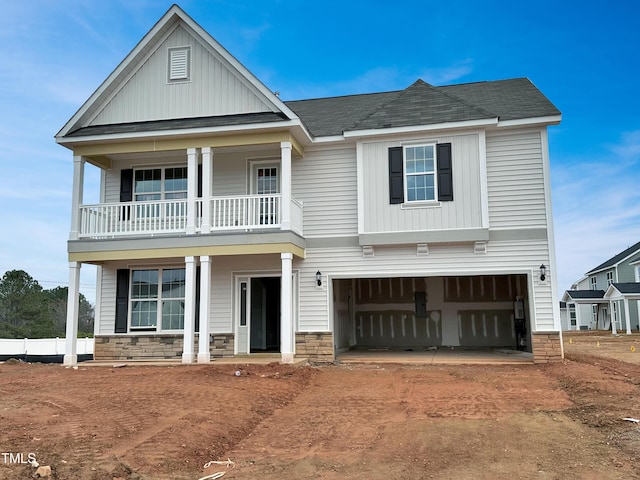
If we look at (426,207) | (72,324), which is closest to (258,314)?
(72,324)

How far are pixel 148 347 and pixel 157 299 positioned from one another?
1.33 metres

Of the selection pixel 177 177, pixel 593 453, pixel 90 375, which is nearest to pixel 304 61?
pixel 177 177

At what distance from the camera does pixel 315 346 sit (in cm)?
1464

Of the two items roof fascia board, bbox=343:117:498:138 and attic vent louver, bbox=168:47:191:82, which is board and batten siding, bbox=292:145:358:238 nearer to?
roof fascia board, bbox=343:117:498:138

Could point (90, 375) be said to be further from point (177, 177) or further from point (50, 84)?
point (50, 84)

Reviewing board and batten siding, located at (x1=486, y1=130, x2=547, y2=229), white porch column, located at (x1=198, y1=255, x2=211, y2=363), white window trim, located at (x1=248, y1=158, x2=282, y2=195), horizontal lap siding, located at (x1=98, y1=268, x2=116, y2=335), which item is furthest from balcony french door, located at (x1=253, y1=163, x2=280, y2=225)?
board and batten siding, located at (x1=486, y1=130, x2=547, y2=229)

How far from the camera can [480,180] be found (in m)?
13.9

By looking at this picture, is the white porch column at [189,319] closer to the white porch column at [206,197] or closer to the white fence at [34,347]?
the white porch column at [206,197]

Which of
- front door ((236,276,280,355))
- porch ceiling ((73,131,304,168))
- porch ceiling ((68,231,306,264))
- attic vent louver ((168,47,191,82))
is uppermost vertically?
attic vent louver ((168,47,191,82))

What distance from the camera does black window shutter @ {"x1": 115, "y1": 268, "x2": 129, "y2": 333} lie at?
51.3ft

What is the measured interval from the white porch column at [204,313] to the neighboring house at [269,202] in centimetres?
3

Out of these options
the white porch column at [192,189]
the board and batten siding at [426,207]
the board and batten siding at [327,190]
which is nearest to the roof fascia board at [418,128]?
the board and batten siding at [426,207]

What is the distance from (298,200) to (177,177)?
3.66 metres

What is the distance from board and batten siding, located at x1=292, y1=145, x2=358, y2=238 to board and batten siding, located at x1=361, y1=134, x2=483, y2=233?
0.53 m
